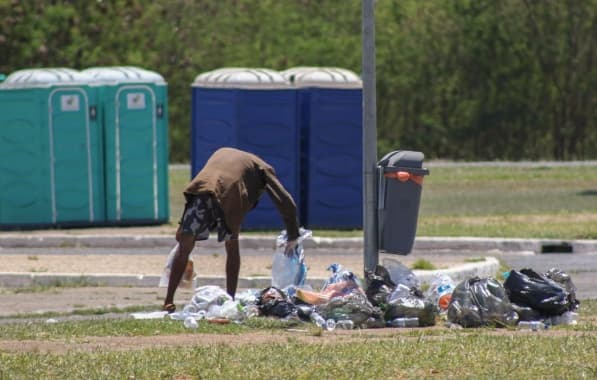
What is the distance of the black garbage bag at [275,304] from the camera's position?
1205 cm

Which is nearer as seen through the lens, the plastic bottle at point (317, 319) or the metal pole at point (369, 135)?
the plastic bottle at point (317, 319)

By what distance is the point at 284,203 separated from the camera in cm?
1259

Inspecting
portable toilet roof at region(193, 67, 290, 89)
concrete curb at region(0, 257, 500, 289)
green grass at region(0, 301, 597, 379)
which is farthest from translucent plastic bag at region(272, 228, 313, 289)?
portable toilet roof at region(193, 67, 290, 89)

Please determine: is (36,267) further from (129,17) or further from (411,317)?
(129,17)

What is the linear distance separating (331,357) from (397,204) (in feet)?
11.0

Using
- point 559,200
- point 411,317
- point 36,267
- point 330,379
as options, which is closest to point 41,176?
point 36,267

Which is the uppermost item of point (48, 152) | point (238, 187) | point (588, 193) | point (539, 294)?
point (238, 187)

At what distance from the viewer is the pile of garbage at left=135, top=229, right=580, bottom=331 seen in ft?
38.1

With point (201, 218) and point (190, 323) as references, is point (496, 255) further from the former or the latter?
point (190, 323)

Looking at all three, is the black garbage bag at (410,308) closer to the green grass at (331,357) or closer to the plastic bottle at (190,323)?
the green grass at (331,357)

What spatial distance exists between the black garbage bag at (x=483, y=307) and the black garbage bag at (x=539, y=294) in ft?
0.58

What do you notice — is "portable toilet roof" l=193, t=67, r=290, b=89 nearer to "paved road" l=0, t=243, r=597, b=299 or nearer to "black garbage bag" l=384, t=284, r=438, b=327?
"paved road" l=0, t=243, r=597, b=299

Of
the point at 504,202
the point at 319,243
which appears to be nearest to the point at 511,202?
the point at 504,202

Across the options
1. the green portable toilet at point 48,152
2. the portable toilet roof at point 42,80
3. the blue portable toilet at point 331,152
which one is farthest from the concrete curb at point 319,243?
the portable toilet roof at point 42,80
